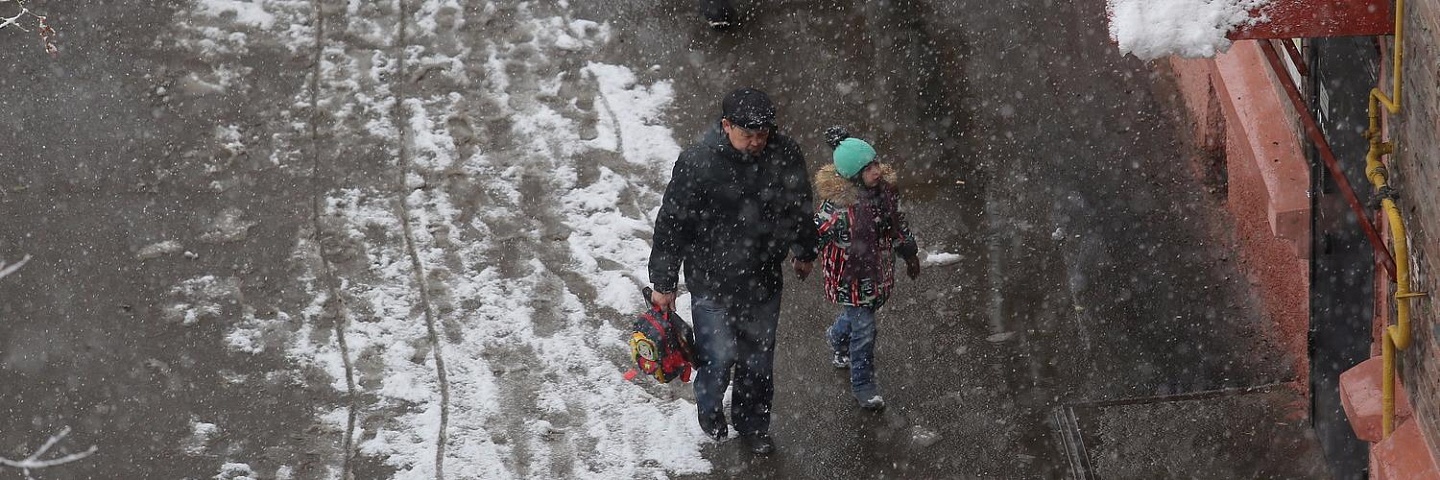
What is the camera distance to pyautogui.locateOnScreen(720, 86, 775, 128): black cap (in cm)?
532

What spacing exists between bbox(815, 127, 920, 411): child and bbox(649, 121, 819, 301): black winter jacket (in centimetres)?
14

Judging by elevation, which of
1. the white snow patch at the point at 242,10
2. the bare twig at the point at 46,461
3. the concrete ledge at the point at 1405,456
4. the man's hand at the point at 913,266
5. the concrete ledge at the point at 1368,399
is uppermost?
the white snow patch at the point at 242,10

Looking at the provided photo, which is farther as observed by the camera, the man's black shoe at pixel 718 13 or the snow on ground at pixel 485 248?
A: the man's black shoe at pixel 718 13

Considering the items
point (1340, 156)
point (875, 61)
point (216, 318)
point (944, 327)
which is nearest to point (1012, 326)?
point (944, 327)

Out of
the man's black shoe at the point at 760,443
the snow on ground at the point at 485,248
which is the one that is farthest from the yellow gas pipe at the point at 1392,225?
the snow on ground at the point at 485,248

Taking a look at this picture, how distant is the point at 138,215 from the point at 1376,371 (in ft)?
20.9

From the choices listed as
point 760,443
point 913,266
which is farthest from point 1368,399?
point 760,443

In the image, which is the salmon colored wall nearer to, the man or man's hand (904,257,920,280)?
man's hand (904,257,920,280)

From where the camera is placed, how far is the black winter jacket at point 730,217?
5.54 m

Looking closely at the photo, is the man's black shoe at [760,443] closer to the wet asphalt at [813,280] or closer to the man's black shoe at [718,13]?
the wet asphalt at [813,280]

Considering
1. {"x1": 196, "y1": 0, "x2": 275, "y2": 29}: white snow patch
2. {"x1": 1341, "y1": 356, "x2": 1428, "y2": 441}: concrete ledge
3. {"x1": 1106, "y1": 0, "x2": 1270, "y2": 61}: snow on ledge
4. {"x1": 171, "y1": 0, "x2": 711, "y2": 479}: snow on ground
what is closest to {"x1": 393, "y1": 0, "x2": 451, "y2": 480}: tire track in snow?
{"x1": 171, "y1": 0, "x2": 711, "y2": 479}: snow on ground

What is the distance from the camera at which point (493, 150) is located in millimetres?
8438

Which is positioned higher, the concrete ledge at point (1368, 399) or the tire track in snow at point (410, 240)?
the tire track in snow at point (410, 240)

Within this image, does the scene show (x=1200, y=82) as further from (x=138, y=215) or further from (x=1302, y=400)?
(x=138, y=215)
